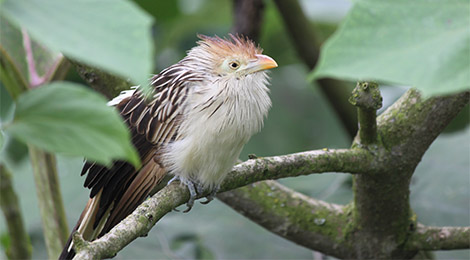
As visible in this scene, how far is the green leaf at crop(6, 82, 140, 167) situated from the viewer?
0.61 meters

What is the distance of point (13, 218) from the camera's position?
2512 millimetres

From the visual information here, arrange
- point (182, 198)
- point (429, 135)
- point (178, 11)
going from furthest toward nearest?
point (178, 11) → point (429, 135) → point (182, 198)

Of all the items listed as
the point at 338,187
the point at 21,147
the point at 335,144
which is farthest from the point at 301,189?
the point at 21,147

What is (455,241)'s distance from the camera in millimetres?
2021

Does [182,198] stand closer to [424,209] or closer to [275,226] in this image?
[275,226]

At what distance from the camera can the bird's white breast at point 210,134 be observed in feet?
6.30

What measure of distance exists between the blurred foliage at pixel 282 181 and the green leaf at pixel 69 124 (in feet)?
7.23

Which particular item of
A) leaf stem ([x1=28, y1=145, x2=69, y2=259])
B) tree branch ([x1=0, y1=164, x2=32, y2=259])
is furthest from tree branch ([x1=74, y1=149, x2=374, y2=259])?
tree branch ([x1=0, y1=164, x2=32, y2=259])

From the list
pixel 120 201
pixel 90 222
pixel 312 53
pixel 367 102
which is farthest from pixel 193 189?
pixel 312 53

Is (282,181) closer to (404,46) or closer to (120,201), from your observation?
(120,201)

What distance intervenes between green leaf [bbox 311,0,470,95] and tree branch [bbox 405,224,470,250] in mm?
1538

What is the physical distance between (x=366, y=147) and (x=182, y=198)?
0.64m

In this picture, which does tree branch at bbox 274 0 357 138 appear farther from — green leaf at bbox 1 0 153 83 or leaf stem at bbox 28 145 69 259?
green leaf at bbox 1 0 153 83

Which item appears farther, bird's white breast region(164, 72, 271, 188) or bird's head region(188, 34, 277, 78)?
bird's head region(188, 34, 277, 78)
